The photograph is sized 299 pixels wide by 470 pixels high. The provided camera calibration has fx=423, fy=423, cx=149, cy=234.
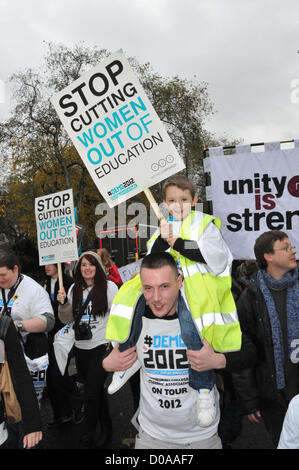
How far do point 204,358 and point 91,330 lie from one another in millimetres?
2388

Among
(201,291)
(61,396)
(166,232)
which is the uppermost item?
(166,232)

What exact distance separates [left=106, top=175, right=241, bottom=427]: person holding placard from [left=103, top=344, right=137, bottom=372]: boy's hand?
0.14 feet

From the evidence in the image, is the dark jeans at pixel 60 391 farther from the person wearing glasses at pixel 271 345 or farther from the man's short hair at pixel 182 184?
the man's short hair at pixel 182 184

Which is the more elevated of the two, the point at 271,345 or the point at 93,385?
the point at 271,345

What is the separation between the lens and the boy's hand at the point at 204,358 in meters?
2.29

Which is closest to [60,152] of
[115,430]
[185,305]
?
[115,430]

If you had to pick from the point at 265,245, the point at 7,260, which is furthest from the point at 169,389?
the point at 7,260

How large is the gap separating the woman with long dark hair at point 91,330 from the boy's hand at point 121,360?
1.87m

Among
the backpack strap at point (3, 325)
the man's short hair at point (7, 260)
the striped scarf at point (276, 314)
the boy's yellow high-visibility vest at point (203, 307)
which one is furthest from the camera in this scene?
the man's short hair at point (7, 260)

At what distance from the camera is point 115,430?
4617mm

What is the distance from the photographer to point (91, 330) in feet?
14.7

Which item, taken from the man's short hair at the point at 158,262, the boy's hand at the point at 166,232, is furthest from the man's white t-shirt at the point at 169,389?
the boy's hand at the point at 166,232

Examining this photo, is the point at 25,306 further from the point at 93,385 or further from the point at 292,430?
the point at 292,430

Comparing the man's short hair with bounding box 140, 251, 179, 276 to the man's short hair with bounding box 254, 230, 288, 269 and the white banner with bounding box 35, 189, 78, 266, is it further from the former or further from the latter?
the white banner with bounding box 35, 189, 78, 266
